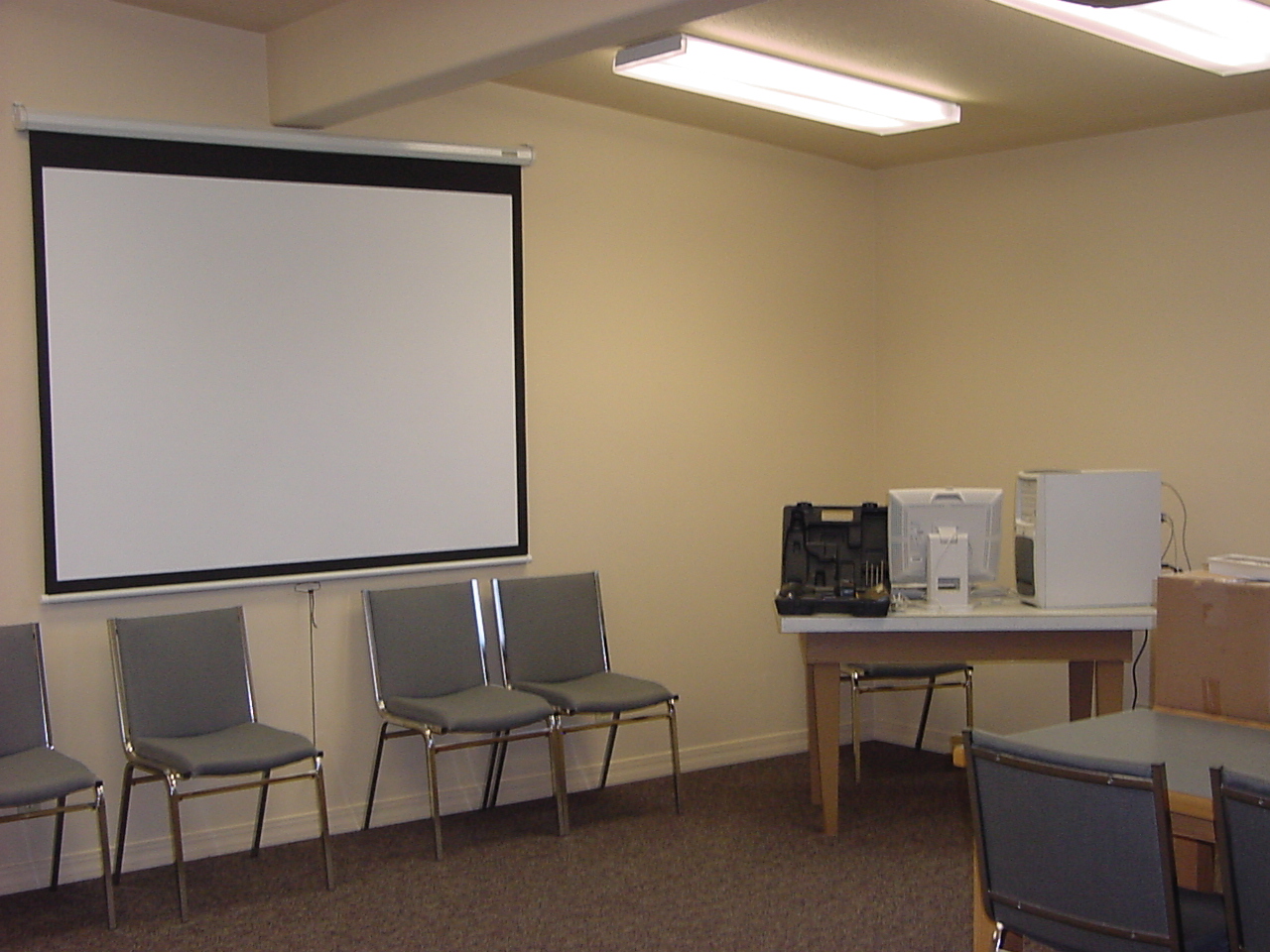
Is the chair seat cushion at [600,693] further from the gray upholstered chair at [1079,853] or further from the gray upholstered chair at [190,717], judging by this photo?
the gray upholstered chair at [1079,853]

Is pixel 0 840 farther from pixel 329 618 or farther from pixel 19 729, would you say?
pixel 329 618

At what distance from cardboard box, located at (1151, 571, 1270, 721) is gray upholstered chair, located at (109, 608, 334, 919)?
250 centimetres

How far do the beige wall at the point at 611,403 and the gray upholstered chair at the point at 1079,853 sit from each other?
2786 mm

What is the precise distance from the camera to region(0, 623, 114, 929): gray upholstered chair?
3.76 metres

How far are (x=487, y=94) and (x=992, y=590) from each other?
108 inches

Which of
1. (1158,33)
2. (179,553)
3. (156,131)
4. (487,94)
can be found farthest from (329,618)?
(1158,33)

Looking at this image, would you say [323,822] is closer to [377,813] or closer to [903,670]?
[377,813]

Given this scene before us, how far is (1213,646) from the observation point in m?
3.19

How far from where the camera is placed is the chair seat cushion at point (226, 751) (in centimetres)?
392

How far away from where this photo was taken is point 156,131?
4.26m

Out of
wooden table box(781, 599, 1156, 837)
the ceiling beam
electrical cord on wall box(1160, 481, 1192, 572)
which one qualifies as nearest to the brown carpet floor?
wooden table box(781, 599, 1156, 837)

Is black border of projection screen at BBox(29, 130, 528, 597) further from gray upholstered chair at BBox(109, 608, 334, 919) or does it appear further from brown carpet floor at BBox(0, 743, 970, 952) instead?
brown carpet floor at BBox(0, 743, 970, 952)

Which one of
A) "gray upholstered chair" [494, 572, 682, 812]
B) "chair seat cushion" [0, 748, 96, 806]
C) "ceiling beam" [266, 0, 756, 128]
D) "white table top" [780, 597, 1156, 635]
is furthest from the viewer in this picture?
"gray upholstered chair" [494, 572, 682, 812]

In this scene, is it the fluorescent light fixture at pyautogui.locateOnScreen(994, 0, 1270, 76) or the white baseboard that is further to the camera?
the white baseboard
